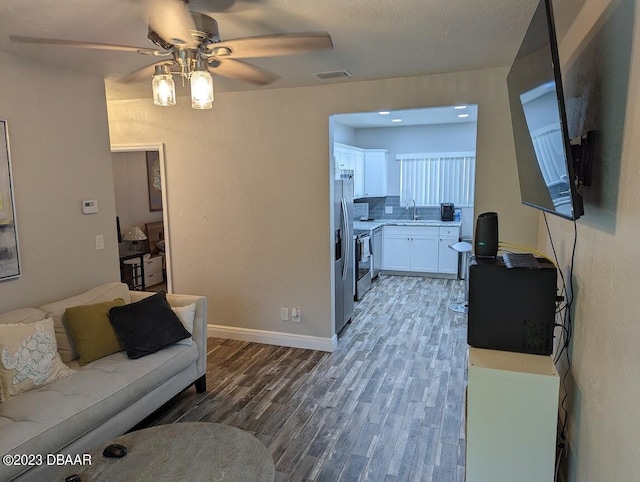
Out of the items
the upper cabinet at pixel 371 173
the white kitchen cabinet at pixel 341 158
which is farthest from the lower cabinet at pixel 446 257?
the white kitchen cabinet at pixel 341 158

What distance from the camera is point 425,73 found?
3.46 metres

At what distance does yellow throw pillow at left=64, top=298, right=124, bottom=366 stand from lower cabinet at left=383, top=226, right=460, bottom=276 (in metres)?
4.96

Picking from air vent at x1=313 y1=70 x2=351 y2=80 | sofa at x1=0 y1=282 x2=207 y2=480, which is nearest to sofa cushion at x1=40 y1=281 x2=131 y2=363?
sofa at x1=0 y1=282 x2=207 y2=480

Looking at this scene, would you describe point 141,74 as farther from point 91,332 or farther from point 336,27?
point 91,332

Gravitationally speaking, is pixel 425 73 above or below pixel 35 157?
above

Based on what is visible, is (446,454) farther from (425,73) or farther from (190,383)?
(425,73)

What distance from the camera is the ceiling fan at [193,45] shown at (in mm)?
1683

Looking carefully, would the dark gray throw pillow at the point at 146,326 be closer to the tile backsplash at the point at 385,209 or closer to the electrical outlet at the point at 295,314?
the electrical outlet at the point at 295,314

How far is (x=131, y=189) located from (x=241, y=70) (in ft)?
16.4

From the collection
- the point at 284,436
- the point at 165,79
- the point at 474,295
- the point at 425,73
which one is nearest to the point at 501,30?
the point at 425,73

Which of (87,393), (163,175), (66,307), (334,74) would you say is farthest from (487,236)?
(163,175)

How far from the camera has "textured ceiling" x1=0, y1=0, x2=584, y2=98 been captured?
2057 mm

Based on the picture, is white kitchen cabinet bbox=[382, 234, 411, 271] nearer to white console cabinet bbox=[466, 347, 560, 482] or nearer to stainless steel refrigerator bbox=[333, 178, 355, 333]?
stainless steel refrigerator bbox=[333, 178, 355, 333]

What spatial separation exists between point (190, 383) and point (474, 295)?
2.18 metres
